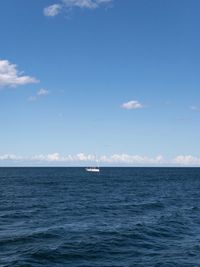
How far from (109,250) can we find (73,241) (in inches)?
166

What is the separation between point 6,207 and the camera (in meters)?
61.7

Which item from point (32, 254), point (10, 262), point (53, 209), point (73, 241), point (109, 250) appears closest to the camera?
point (10, 262)

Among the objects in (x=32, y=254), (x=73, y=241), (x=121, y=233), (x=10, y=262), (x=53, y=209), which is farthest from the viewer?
(x=53, y=209)

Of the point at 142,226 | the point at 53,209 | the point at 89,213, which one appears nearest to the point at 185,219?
the point at 142,226

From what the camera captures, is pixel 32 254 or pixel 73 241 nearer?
pixel 32 254

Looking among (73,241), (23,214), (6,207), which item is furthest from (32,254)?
(6,207)

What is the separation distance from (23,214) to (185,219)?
2152 cm

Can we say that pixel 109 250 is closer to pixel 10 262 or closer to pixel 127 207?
pixel 10 262

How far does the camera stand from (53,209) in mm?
59031

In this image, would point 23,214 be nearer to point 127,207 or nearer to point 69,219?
point 69,219

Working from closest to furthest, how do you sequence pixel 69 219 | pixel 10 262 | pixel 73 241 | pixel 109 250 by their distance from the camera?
pixel 10 262 < pixel 109 250 < pixel 73 241 < pixel 69 219

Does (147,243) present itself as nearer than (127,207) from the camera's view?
Yes

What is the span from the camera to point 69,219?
1935 inches

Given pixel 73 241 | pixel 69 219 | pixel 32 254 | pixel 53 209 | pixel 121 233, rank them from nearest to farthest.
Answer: pixel 32 254 → pixel 73 241 → pixel 121 233 → pixel 69 219 → pixel 53 209
